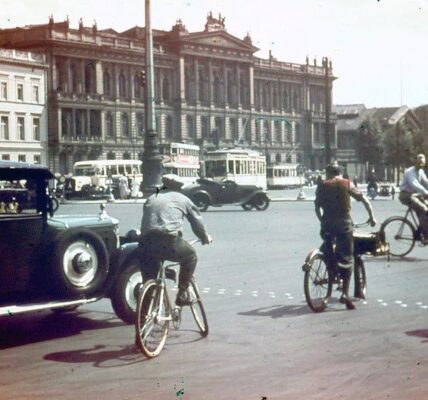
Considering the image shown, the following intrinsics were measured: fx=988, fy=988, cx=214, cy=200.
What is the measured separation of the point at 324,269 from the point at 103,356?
3.26 metres

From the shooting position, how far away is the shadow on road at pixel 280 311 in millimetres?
9664

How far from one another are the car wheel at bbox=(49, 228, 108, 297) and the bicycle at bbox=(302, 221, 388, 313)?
2.22 m

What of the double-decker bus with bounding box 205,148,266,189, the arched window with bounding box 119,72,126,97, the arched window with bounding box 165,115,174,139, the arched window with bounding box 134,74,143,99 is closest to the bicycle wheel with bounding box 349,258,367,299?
the arched window with bounding box 119,72,126,97

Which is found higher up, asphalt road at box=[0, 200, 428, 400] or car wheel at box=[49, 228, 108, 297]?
car wheel at box=[49, 228, 108, 297]

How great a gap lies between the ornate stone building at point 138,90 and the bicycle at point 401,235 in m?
2.58

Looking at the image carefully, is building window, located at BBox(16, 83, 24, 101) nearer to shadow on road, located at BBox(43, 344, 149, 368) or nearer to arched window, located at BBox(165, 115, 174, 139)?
shadow on road, located at BBox(43, 344, 149, 368)

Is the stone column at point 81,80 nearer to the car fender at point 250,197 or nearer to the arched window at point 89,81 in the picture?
the arched window at point 89,81

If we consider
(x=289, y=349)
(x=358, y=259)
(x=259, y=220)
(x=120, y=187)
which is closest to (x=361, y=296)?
(x=358, y=259)

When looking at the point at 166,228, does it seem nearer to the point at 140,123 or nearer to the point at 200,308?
the point at 200,308

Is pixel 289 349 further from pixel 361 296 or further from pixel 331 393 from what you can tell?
pixel 361 296

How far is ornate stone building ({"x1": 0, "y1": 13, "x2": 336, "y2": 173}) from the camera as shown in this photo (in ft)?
33.1

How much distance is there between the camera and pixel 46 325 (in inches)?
362

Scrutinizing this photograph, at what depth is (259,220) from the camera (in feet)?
88.9

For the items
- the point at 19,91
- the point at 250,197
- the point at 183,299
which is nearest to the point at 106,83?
the point at 19,91
